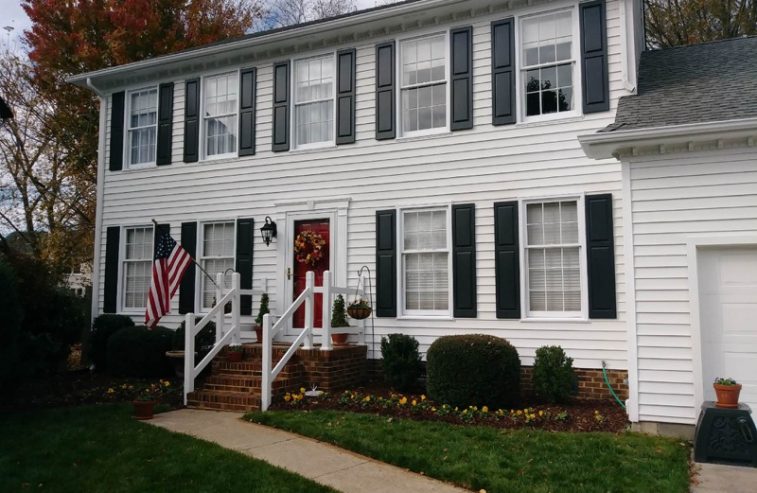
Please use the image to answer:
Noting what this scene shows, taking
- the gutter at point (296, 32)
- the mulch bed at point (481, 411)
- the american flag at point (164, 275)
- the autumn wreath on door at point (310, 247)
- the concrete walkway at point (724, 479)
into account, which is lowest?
the concrete walkway at point (724, 479)

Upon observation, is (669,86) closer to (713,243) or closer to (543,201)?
(543,201)

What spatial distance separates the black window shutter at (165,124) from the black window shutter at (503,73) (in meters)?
6.46

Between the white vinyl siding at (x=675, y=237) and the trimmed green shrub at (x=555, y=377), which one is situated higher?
the white vinyl siding at (x=675, y=237)

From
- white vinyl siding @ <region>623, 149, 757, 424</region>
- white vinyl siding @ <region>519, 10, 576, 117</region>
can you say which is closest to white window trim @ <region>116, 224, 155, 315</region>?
white vinyl siding @ <region>519, 10, 576, 117</region>

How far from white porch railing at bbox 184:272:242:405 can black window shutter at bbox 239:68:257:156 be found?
2.52m

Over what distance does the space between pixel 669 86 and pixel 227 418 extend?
24.4 feet

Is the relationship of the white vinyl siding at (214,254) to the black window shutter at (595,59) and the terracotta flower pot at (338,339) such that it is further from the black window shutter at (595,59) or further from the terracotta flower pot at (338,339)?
the black window shutter at (595,59)

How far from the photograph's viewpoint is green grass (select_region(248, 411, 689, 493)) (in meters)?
5.20

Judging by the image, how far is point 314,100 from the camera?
10.9 metres

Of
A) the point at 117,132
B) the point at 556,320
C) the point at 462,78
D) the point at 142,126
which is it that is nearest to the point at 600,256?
the point at 556,320

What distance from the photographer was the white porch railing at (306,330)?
8305 mm

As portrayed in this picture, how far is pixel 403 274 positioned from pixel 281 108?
3.80 metres

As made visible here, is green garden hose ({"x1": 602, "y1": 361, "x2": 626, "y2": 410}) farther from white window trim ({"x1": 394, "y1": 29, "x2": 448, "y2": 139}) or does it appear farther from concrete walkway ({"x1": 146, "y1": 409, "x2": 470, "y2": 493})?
white window trim ({"x1": 394, "y1": 29, "x2": 448, "y2": 139})

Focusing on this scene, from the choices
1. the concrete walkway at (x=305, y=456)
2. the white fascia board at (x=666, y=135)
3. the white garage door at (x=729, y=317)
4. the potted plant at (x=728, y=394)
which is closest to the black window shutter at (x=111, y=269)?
the concrete walkway at (x=305, y=456)
